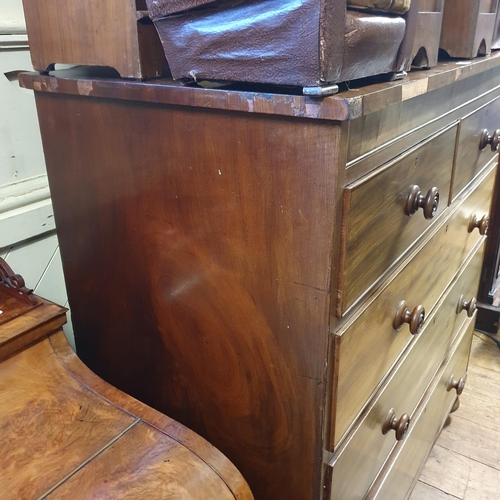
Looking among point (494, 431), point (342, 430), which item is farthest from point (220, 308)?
point (494, 431)

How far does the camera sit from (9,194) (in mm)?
932

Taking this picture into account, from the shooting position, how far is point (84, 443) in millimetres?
645

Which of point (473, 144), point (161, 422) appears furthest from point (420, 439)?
point (161, 422)

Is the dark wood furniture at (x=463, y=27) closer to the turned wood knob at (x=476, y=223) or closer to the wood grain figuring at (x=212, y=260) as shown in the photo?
the turned wood knob at (x=476, y=223)

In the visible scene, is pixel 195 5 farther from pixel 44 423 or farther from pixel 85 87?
pixel 44 423

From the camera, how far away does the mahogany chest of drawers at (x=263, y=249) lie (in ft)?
1.96

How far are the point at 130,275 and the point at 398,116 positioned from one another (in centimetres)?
45

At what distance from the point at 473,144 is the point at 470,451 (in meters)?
0.93

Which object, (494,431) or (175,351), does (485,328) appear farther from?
(175,351)

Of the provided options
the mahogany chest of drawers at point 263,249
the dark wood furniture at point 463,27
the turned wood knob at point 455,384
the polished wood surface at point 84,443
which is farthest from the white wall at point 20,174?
the turned wood knob at point 455,384

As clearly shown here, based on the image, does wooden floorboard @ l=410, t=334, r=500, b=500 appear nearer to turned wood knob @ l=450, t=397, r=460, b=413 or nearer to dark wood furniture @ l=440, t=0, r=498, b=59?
turned wood knob @ l=450, t=397, r=460, b=413

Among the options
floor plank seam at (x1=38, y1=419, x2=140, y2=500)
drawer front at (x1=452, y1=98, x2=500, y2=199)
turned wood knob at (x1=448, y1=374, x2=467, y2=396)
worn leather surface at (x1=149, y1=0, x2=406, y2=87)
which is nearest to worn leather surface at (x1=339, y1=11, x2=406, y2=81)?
worn leather surface at (x1=149, y1=0, x2=406, y2=87)

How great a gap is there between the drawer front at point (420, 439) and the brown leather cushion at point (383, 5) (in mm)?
799

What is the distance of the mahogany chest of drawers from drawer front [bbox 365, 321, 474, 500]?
0.26 feet
